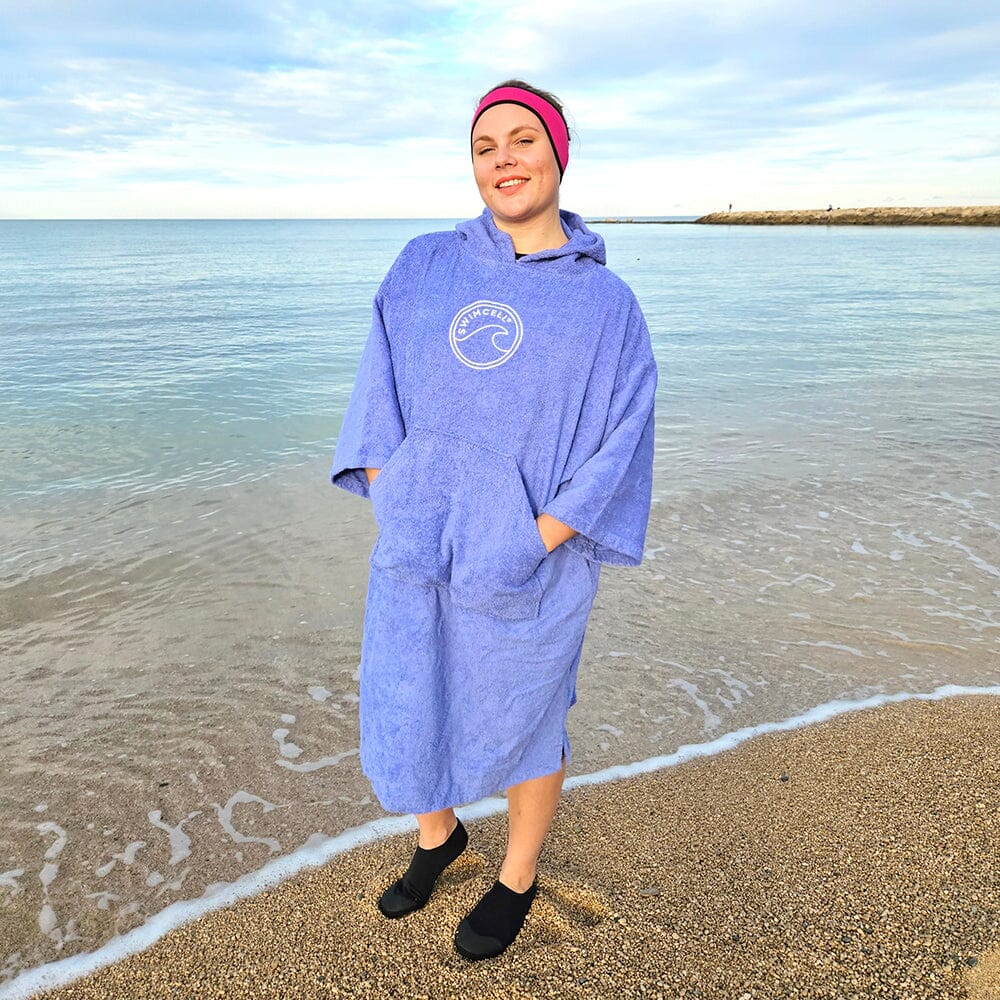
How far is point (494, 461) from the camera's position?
1725mm

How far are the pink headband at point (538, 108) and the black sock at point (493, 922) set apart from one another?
1869 millimetres

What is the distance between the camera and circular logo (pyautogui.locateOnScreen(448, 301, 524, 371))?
1.73 m

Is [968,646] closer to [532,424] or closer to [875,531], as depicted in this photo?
[875,531]

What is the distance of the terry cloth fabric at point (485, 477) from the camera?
1.73 metres

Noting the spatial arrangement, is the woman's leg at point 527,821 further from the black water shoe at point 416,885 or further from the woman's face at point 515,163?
the woman's face at point 515,163

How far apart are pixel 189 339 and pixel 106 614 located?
11.7 m

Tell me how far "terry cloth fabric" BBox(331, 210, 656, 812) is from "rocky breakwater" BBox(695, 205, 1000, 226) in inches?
3094

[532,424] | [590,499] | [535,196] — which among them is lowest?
[590,499]

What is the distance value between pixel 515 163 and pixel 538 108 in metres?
0.12

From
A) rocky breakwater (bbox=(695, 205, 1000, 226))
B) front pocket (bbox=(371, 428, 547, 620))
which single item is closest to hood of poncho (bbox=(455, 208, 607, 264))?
front pocket (bbox=(371, 428, 547, 620))

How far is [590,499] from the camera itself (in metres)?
1.72

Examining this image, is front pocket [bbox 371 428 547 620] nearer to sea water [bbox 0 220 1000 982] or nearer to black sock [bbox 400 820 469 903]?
black sock [bbox 400 820 469 903]

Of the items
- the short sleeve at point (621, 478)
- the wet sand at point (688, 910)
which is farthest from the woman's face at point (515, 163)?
the wet sand at point (688, 910)

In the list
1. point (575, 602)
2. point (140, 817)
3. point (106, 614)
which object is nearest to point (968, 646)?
point (575, 602)
